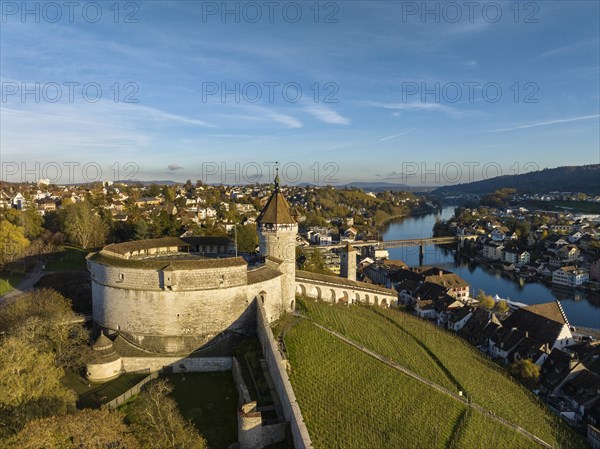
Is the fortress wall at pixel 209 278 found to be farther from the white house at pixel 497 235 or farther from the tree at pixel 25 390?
the white house at pixel 497 235

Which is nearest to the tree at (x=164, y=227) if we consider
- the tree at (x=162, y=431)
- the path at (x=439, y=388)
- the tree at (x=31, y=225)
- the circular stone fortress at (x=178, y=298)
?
the tree at (x=31, y=225)

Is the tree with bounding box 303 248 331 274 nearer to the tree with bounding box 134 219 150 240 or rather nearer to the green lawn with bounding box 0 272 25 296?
the tree with bounding box 134 219 150 240

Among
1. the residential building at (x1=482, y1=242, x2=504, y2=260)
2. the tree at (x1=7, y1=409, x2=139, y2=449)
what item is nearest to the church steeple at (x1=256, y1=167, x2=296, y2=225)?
the tree at (x1=7, y1=409, x2=139, y2=449)

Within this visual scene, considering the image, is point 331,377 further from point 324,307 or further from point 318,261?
point 318,261

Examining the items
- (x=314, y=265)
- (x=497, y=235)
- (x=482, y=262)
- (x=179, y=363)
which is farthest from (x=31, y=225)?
(x=497, y=235)

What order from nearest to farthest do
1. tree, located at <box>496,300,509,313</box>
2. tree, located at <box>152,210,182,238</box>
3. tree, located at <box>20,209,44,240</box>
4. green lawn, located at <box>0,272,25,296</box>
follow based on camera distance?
green lawn, located at <box>0,272,25,296</box>, tree, located at <box>496,300,509,313</box>, tree, located at <box>152,210,182,238</box>, tree, located at <box>20,209,44,240</box>

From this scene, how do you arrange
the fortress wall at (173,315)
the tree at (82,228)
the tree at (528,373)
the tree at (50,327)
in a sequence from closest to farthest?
1. the tree at (50,327)
2. the fortress wall at (173,315)
3. the tree at (528,373)
4. the tree at (82,228)
